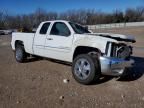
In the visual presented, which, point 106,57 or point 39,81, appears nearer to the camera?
point 106,57

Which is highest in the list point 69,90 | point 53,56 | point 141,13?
point 141,13

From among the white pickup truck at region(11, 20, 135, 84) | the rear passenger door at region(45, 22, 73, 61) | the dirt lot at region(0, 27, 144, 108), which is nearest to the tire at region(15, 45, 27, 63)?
the white pickup truck at region(11, 20, 135, 84)

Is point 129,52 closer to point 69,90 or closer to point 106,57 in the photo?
point 106,57

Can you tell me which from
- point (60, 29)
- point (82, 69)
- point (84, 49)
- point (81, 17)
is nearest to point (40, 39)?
point (60, 29)

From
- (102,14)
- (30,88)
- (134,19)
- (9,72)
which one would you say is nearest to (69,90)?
(30,88)

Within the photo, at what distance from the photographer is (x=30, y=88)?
284 inches

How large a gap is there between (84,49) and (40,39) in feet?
7.11

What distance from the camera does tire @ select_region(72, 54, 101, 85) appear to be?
23.5 feet

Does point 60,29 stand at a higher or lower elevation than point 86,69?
higher

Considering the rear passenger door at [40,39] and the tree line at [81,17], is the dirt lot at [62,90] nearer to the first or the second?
the rear passenger door at [40,39]

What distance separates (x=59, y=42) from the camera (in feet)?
28.0

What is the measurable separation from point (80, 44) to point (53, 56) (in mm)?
1490

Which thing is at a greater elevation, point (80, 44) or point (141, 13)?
point (141, 13)

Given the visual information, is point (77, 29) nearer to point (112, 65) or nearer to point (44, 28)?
point (44, 28)
